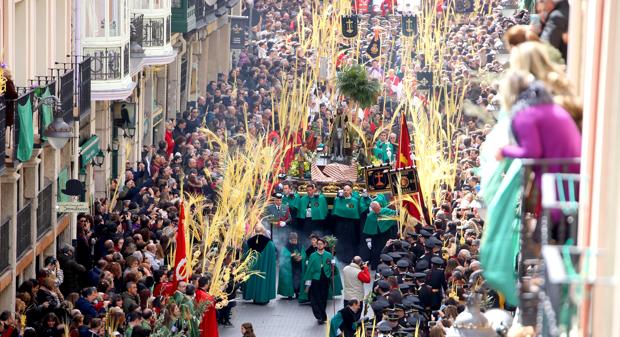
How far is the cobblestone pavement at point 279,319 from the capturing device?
102ft

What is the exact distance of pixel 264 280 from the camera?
32281 mm

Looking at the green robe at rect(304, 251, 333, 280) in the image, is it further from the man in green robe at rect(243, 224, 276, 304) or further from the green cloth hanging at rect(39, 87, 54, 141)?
the green cloth hanging at rect(39, 87, 54, 141)

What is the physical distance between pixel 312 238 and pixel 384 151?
29.5 feet

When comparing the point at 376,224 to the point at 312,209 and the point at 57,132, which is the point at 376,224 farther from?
the point at 57,132

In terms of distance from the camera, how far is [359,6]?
64438 millimetres

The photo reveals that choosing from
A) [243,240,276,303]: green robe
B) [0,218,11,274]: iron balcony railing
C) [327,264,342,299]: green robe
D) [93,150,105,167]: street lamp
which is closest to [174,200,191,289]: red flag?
[0,218,11,274]: iron balcony railing

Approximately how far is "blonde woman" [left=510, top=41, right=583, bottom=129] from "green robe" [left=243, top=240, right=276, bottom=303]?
18.8 m

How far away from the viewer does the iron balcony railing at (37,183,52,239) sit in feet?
100

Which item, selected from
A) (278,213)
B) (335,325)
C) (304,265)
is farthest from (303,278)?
(335,325)

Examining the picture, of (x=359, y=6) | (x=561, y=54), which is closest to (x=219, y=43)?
(x=359, y=6)

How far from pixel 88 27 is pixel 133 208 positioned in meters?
4.31

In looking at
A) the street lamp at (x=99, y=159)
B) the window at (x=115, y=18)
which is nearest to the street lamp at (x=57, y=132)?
the window at (x=115, y=18)

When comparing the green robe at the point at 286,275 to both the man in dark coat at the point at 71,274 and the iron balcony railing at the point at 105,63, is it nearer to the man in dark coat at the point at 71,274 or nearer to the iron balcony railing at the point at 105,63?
the man in dark coat at the point at 71,274

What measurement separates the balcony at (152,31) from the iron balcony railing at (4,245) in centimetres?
1240
